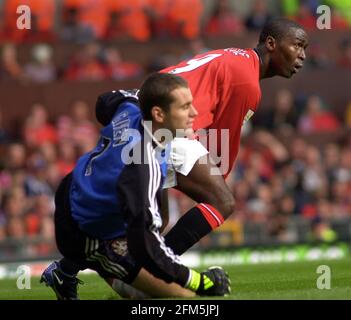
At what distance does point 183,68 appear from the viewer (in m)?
9.49

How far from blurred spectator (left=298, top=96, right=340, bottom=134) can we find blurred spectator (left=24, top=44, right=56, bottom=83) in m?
4.09

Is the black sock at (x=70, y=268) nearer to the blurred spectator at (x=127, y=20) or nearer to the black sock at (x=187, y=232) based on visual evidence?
the black sock at (x=187, y=232)

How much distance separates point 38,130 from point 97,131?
35.6 inches

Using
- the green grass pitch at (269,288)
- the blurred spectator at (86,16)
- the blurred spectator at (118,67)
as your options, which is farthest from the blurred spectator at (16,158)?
the green grass pitch at (269,288)

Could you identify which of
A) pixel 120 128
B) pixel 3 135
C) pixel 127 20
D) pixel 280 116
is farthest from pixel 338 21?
pixel 120 128

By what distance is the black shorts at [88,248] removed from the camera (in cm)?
781

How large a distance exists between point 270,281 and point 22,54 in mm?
9997

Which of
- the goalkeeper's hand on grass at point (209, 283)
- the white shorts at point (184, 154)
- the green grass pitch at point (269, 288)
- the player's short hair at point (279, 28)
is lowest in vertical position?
the green grass pitch at point (269, 288)

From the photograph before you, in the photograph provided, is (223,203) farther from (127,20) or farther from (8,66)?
(127,20)

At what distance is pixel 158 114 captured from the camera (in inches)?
301

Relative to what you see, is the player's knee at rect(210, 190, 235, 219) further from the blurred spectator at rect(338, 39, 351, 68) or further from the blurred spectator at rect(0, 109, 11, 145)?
the blurred spectator at rect(338, 39, 351, 68)

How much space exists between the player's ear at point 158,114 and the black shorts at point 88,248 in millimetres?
864

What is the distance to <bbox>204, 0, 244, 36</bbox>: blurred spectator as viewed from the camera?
794 inches
